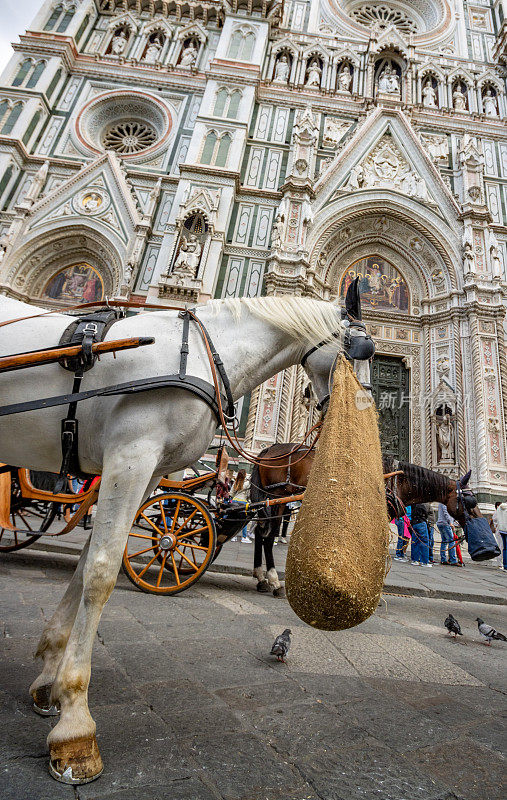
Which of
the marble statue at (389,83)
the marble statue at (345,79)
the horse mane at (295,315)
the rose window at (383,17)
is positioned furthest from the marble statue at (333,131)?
the horse mane at (295,315)

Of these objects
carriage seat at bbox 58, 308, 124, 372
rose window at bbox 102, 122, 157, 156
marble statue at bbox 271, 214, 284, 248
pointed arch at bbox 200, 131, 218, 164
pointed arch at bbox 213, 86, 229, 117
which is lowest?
carriage seat at bbox 58, 308, 124, 372

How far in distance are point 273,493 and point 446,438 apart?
26.2 ft

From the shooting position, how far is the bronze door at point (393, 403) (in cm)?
1195

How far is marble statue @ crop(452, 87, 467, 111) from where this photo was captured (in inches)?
642

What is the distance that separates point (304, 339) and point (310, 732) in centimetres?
168

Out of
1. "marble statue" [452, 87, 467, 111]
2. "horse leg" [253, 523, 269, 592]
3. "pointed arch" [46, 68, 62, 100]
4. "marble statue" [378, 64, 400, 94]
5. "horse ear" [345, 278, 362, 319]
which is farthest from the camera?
"marble statue" [452, 87, 467, 111]

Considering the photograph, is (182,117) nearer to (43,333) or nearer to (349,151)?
→ (349,151)

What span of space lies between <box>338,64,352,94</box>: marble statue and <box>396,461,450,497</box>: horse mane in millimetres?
17449

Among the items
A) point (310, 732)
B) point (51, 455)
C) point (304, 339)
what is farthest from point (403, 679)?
point (51, 455)

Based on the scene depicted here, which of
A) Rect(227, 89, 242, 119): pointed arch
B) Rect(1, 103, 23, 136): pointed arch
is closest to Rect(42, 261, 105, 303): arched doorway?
Rect(1, 103, 23, 136): pointed arch

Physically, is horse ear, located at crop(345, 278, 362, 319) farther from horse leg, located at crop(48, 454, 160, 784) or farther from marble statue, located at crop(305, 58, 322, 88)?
marble statue, located at crop(305, 58, 322, 88)

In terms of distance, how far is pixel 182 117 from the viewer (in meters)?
15.2

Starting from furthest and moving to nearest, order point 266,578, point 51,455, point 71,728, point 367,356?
point 266,578 → point 367,356 → point 51,455 → point 71,728

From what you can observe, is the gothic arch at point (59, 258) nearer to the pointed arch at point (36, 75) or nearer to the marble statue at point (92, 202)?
the marble statue at point (92, 202)
